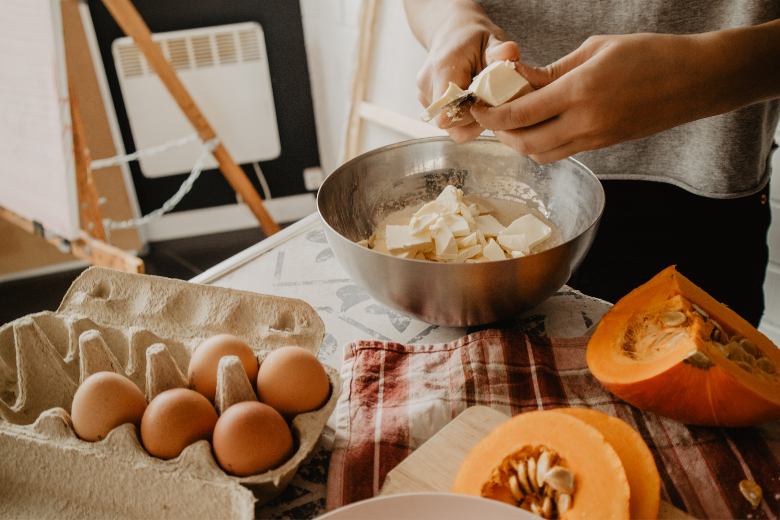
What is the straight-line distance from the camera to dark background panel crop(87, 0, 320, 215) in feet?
8.63

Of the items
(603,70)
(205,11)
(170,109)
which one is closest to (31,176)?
(170,109)

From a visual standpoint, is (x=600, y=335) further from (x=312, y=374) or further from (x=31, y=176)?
(x=31, y=176)

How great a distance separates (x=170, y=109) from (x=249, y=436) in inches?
104

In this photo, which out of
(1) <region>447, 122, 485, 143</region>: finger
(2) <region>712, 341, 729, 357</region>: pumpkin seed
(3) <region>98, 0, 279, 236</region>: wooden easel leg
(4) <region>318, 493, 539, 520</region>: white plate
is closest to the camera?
(4) <region>318, 493, 539, 520</region>: white plate

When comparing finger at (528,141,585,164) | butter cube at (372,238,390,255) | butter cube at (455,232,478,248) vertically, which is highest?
finger at (528,141,585,164)

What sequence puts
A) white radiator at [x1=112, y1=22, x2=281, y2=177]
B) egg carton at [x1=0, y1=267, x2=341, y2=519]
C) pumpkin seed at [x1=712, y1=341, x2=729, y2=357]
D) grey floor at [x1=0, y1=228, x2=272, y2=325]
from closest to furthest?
1. egg carton at [x1=0, y1=267, x2=341, y2=519]
2. pumpkin seed at [x1=712, y1=341, x2=729, y2=357]
3. grey floor at [x1=0, y1=228, x2=272, y2=325]
4. white radiator at [x1=112, y1=22, x2=281, y2=177]

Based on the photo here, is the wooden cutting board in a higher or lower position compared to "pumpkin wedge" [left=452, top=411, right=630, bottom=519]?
lower

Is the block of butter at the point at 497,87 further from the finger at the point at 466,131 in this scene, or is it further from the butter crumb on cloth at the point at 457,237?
the butter crumb on cloth at the point at 457,237

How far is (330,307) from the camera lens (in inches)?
38.4

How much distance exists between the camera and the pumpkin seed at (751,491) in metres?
0.60

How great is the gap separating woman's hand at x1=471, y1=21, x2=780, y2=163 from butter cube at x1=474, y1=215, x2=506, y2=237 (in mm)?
177

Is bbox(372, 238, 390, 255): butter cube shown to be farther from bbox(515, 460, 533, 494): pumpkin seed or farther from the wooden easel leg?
the wooden easel leg

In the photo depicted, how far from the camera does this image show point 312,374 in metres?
0.64

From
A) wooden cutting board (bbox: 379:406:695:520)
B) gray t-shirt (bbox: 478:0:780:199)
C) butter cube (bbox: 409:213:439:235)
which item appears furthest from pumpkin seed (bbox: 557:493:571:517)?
gray t-shirt (bbox: 478:0:780:199)
